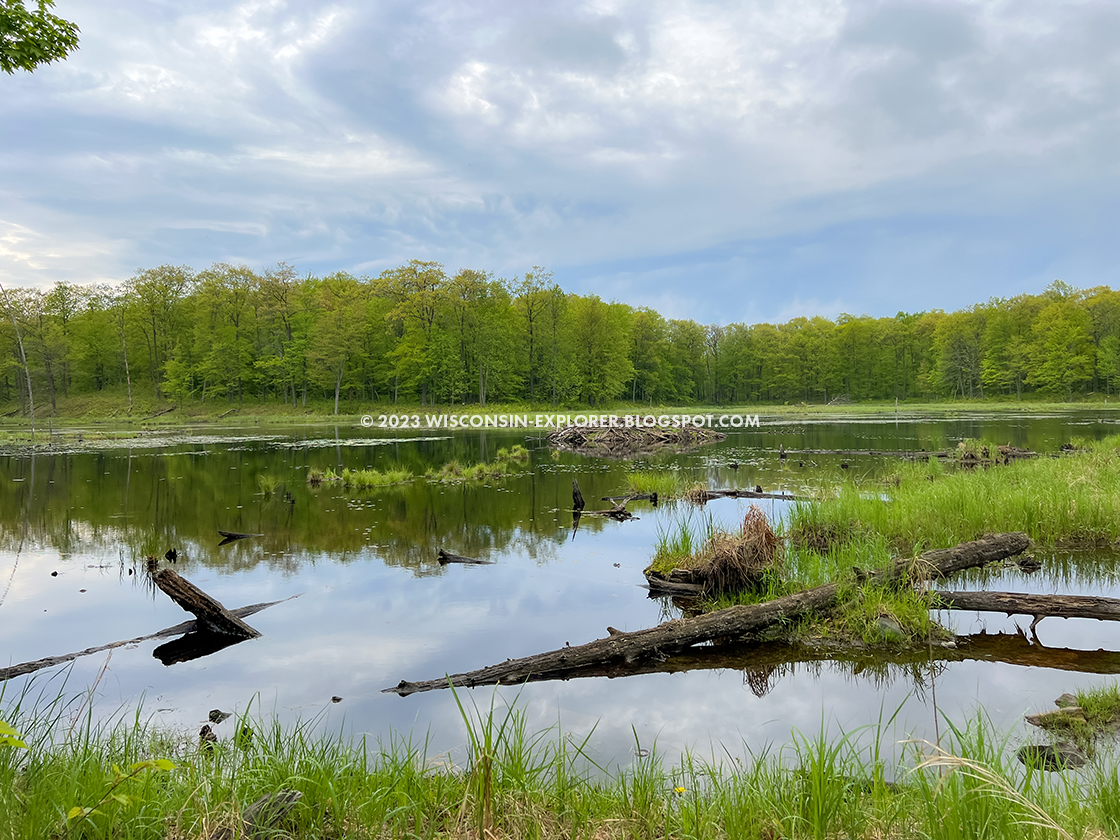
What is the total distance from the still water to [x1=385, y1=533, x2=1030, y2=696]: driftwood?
0.20m

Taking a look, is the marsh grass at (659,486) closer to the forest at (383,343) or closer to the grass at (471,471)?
the grass at (471,471)

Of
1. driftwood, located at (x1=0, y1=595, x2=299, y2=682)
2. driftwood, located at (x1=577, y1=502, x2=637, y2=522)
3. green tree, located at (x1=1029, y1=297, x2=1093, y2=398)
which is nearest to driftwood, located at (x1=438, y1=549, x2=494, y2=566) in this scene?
driftwood, located at (x1=0, y1=595, x2=299, y2=682)

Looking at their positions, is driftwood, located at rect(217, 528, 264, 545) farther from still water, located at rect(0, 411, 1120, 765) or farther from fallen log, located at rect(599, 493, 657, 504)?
fallen log, located at rect(599, 493, 657, 504)

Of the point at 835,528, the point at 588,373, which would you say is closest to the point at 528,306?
the point at 588,373

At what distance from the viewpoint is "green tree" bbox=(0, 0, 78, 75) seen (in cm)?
980

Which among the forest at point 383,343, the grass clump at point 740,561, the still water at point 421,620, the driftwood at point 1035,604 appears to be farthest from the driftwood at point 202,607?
the forest at point 383,343

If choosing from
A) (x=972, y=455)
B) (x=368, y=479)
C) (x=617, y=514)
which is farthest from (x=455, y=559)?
(x=972, y=455)

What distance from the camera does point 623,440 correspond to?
32.2m

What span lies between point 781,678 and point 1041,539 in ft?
22.4

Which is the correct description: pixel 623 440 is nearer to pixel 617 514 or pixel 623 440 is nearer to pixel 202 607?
pixel 617 514

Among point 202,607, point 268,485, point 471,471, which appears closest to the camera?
point 202,607

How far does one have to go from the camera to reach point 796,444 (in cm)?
3025

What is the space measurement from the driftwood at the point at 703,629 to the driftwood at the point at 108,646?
125 inches

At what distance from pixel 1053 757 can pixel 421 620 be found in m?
6.03
